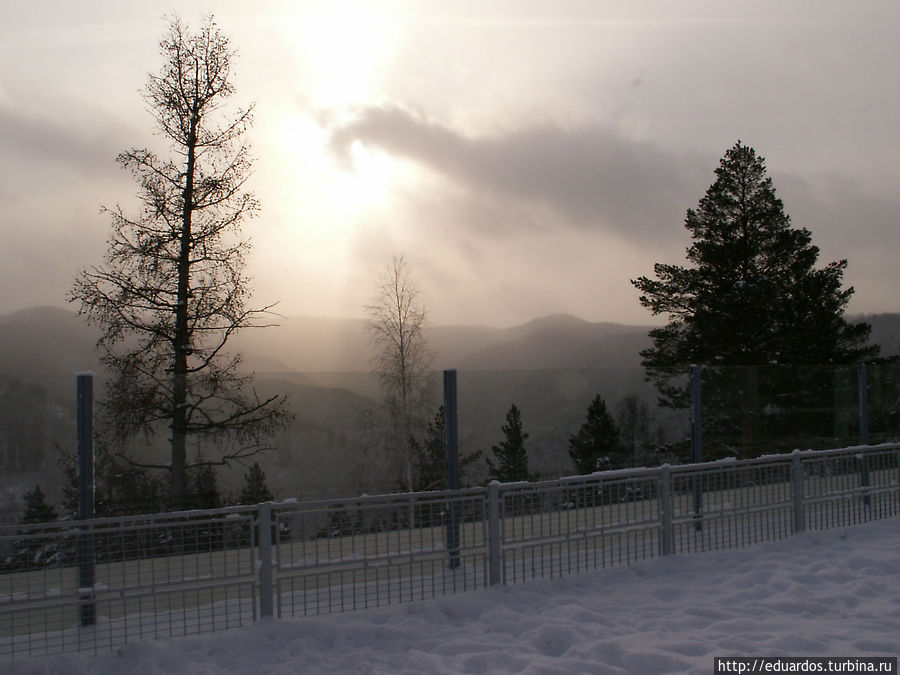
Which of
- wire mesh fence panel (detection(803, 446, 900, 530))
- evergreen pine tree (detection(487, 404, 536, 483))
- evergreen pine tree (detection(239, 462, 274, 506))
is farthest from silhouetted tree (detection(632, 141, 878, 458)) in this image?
evergreen pine tree (detection(239, 462, 274, 506))

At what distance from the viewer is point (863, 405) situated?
11664mm

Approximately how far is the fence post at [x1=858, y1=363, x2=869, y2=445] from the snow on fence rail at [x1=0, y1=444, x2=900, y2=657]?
169 inches

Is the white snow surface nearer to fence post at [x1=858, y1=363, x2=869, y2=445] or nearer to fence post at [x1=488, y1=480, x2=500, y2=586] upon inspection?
fence post at [x1=488, y1=480, x2=500, y2=586]

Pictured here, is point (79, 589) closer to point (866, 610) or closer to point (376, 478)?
point (376, 478)

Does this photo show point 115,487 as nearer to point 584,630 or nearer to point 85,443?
point 85,443

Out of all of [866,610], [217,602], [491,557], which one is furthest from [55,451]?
[866,610]

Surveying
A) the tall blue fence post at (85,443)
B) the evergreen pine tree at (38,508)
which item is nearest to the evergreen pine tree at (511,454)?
the tall blue fence post at (85,443)

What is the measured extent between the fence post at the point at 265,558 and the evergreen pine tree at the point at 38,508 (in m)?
1.82

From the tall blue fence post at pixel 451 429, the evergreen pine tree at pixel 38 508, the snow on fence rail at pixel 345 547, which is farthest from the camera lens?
the tall blue fence post at pixel 451 429

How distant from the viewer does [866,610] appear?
559 cm

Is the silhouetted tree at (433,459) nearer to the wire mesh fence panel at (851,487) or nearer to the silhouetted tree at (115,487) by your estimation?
the silhouetted tree at (115,487)

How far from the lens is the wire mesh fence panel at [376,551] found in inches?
230

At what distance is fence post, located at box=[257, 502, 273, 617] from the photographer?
566cm

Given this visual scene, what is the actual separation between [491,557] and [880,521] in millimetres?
5294
